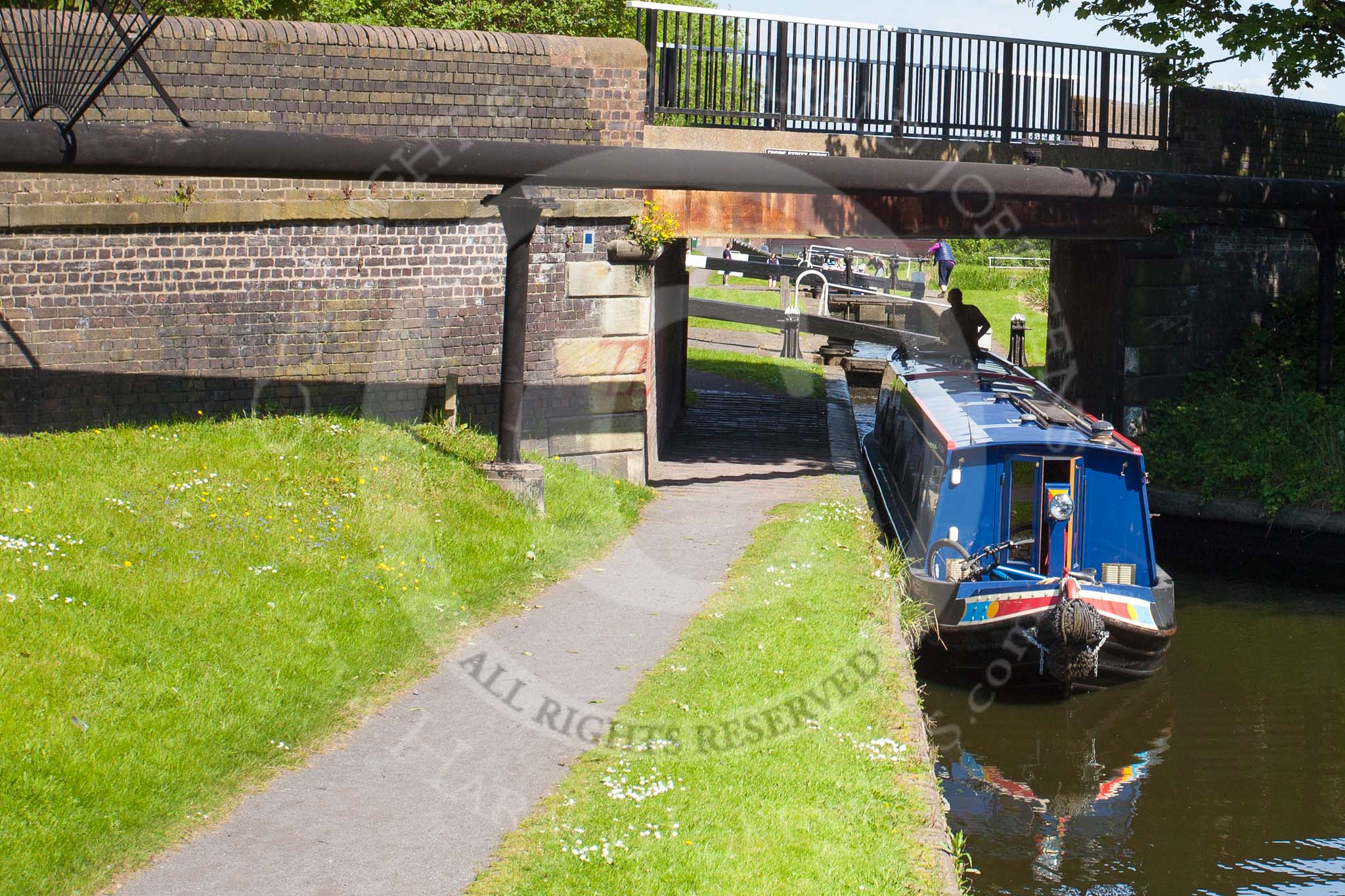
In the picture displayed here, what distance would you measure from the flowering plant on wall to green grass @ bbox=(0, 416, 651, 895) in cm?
238

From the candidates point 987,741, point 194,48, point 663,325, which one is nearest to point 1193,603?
point 987,741

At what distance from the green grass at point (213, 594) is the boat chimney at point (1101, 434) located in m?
4.17

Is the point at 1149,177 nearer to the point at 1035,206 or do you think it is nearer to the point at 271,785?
the point at 1035,206

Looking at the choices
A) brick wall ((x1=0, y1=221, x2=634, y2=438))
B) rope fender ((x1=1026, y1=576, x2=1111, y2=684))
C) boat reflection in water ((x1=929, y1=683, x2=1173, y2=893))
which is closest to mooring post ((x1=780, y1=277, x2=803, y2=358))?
brick wall ((x1=0, y1=221, x2=634, y2=438))

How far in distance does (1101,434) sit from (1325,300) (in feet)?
24.2

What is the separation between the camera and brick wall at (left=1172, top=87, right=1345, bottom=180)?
54.2 ft

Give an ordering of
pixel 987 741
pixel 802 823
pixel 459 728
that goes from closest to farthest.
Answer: pixel 802 823
pixel 459 728
pixel 987 741

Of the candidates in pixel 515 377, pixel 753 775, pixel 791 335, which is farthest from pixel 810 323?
pixel 753 775

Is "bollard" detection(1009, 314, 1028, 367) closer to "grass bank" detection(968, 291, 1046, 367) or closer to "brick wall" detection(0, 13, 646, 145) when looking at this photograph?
"grass bank" detection(968, 291, 1046, 367)

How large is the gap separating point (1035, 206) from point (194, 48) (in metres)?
9.00

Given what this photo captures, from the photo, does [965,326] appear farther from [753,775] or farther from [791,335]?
[791,335]

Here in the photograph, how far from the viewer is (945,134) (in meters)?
15.3

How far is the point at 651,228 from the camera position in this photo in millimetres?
12383

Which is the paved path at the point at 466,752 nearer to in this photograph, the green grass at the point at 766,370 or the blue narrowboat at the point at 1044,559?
the blue narrowboat at the point at 1044,559
